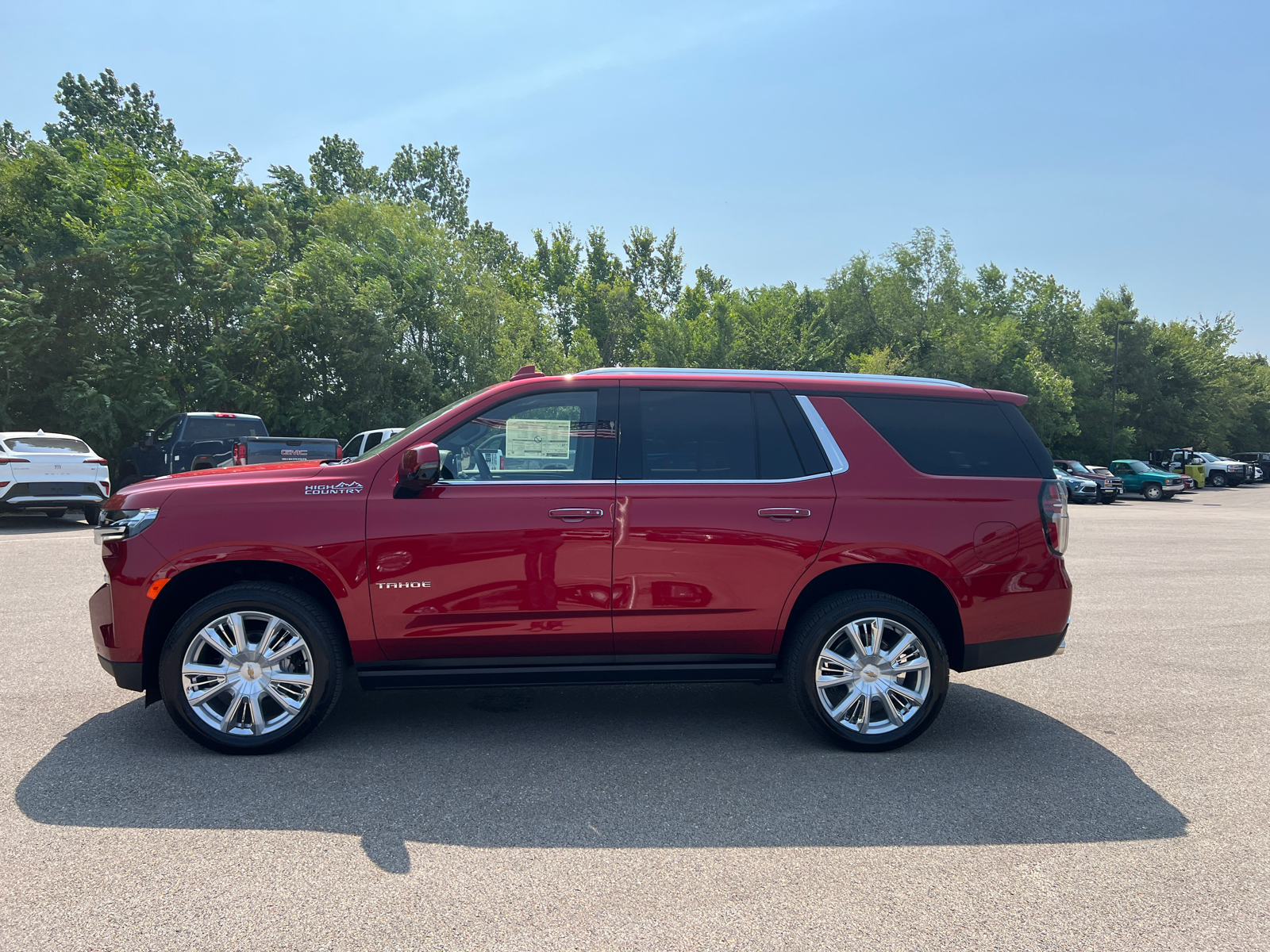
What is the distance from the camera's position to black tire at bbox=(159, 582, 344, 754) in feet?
14.5

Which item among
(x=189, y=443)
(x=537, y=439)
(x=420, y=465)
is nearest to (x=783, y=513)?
(x=537, y=439)

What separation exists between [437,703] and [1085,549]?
12739 mm

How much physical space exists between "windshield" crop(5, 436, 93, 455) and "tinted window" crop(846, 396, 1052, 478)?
53.7 feet

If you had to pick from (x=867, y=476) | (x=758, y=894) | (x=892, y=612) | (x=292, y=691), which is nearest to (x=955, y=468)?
(x=867, y=476)

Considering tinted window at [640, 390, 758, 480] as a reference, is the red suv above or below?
below

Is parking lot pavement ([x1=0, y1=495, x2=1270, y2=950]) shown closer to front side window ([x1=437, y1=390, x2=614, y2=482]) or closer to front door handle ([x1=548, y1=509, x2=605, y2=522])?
front door handle ([x1=548, y1=509, x2=605, y2=522])

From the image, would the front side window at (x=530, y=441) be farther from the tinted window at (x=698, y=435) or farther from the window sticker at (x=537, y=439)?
the tinted window at (x=698, y=435)

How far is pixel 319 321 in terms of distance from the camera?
105 feet

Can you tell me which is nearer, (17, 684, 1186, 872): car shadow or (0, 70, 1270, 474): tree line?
(17, 684, 1186, 872): car shadow

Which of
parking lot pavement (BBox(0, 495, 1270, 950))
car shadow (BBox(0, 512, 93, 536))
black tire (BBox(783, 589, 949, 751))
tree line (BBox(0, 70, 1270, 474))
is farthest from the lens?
tree line (BBox(0, 70, 1270, 474))

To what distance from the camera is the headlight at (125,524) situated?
14.6ft

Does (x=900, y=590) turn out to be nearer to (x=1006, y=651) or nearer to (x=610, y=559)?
(x=1006, y=651)

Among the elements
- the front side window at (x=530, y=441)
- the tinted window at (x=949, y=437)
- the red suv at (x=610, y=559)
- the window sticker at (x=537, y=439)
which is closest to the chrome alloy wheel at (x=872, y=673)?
the red suv at (x=610, y=559)

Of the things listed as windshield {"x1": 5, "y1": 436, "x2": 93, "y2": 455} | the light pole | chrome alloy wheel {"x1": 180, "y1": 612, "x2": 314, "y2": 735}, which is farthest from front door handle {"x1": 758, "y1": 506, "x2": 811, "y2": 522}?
the light pole
